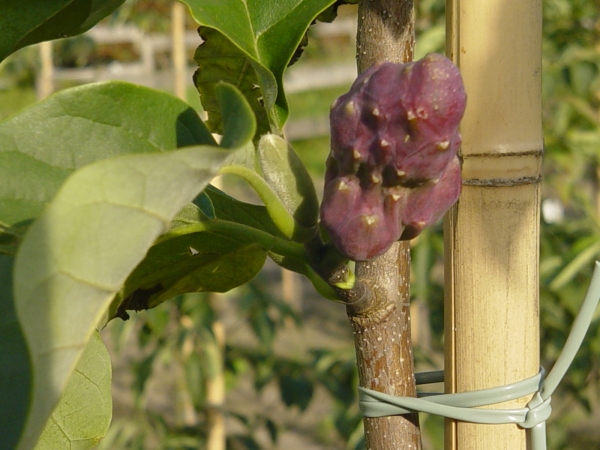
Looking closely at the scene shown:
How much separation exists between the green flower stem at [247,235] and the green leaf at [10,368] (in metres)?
0.09

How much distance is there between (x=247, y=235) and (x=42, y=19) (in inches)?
7.8

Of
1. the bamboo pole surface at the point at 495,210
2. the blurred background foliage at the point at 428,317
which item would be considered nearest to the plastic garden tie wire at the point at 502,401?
the bamboo pole surface at the point at 495,210

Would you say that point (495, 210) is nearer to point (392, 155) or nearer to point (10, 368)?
point (392, 155)

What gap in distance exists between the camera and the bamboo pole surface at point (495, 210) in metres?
0.46

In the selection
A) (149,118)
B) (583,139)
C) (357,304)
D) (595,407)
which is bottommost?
(595,407)

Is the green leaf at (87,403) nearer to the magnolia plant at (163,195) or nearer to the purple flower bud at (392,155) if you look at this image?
the magnolia plant at (163,195)

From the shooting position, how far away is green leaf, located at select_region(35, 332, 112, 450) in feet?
1.49

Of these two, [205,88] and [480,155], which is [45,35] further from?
[480,155]

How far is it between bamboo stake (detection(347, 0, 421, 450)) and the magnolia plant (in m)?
0.04

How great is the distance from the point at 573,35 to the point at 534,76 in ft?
5.16

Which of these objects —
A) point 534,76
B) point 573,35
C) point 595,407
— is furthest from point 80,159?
point 595,407

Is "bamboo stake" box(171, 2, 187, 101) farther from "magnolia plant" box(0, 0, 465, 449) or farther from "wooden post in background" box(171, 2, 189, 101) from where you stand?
"magnolia plant" box(0, 0, 465, 449)

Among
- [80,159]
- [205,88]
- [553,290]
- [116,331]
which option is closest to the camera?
[80,159]

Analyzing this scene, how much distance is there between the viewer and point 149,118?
1.46 feet
